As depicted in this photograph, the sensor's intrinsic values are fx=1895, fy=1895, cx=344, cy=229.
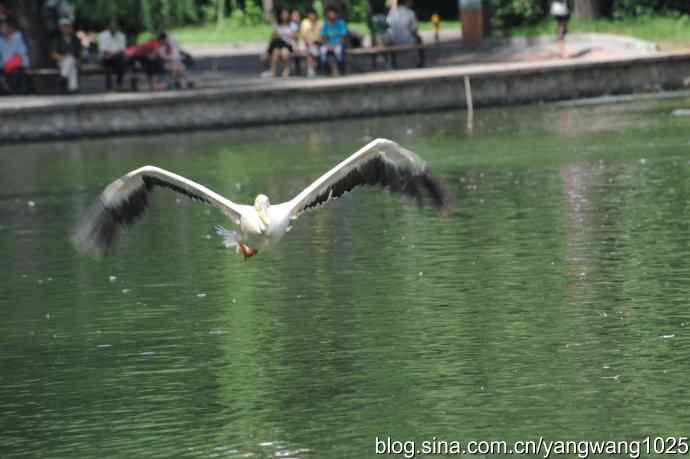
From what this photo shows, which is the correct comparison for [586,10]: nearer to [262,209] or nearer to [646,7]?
[646,7]

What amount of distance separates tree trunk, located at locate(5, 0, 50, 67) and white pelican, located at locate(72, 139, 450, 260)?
839 inches

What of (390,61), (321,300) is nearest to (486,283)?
(321,300)

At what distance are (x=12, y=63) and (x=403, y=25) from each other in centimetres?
804

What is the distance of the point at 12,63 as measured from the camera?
112 feet

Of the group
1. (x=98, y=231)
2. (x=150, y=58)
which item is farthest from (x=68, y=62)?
(x=98, y=231)

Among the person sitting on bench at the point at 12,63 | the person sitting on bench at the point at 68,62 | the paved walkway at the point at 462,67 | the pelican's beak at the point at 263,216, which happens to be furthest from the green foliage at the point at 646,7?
the pelican's beak at the point at 263,216

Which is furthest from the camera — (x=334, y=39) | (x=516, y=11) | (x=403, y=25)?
(x=516, y=11)

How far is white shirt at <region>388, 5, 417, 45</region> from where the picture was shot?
3753 centimetres

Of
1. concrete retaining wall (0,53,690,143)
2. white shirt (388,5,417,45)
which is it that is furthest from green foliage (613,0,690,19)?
concrete retaining wall (0,53,690,143)

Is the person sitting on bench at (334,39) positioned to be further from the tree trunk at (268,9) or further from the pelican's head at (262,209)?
the pelican's head at (262,209)

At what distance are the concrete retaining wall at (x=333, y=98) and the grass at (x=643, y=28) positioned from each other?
4.11 metres

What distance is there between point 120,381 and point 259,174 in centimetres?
1236

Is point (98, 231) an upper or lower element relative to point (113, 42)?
upper

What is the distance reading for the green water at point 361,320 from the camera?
1104cm
